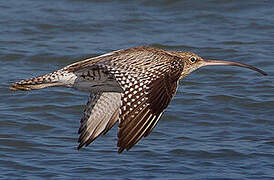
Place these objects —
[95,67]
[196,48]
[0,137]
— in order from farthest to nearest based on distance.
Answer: [196,48] → [0,137] → [95,67]

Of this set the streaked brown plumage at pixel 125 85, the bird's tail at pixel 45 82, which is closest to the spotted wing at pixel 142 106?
the streaked brown plumage at pixel 125 85

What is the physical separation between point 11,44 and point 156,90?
6.49 meters

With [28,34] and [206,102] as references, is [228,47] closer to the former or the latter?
[206,102]

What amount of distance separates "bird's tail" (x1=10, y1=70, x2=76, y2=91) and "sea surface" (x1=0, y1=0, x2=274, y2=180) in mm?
1245

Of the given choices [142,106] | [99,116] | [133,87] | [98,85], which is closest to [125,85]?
[133,87]

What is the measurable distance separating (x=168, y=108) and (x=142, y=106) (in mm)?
3947

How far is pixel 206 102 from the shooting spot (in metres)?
11.6

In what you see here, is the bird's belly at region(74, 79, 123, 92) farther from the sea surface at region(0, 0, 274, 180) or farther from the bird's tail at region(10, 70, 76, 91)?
the sea surface at region(0, 0, 274, 180)

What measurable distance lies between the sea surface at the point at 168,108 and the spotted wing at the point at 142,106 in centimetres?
175

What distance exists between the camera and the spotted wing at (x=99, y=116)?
8.73 meters

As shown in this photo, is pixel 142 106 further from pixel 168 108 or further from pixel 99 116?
pixel 168 108

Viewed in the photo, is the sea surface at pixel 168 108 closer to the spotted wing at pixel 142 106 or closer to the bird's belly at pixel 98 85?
the bird's belly at pixel 98 85

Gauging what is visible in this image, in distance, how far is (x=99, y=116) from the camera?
348 inches

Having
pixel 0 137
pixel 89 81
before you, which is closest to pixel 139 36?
pixel 0 137
